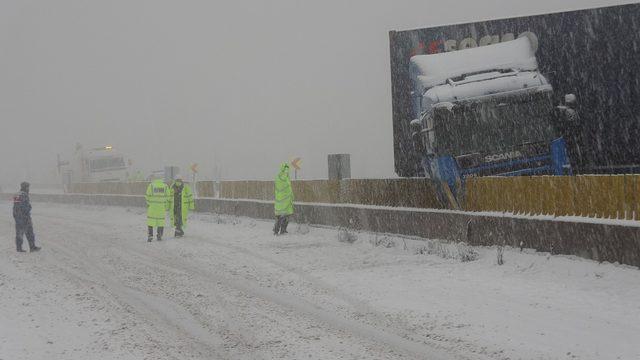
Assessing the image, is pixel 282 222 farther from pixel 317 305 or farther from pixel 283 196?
pixel 317 305

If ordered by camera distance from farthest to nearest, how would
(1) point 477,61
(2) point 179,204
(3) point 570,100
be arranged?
(2) point 179,204 < (1) point 477,61 < (3) point 570,100

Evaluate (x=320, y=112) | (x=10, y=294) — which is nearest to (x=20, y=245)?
(x=10, y=294)

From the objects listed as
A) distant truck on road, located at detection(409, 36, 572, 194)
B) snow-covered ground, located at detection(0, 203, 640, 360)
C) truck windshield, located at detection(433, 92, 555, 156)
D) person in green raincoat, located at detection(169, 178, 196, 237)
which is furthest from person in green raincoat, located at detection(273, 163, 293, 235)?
truck windshield, located at detection(433, 92, 555, 156)

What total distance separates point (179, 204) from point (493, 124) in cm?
824

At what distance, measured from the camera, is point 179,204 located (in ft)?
58.2

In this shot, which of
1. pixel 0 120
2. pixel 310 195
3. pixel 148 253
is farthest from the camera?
pixel 0 120

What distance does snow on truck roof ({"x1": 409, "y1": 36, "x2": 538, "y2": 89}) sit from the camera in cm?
1355

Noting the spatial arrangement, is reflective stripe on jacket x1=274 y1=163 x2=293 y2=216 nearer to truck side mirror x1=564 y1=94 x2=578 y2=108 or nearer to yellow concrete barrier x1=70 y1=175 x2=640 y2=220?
yellow concrete barrier x1=70 y1=175 x2=640 y2=220

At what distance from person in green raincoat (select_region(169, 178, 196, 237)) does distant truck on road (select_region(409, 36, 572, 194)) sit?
673cm

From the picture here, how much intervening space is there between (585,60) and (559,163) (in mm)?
2168

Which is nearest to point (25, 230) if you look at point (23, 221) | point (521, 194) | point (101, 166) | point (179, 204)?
point (23, 221)

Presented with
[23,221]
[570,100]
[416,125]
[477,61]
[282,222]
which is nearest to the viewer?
[570,100]

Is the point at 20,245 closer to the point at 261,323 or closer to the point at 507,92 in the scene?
the point at 261,323

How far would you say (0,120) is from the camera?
177 m
